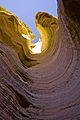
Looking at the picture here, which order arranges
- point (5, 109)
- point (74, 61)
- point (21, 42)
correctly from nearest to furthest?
point (5, 109)
point (74, 61)
point (21, 42)

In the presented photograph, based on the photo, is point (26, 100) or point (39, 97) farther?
point (39, 97)

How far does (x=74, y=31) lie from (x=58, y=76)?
1.60m

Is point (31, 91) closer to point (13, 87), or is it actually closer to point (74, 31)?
point (13, 87)

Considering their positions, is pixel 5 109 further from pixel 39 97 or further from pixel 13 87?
pixel 39 97

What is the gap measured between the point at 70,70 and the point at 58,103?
4.21ft

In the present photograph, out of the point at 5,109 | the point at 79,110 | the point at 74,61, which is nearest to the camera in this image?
the point at 5,109

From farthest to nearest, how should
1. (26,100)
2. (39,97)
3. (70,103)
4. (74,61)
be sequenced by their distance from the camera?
1. (74,61)
2. (39,97)
3. (26,100)
4. (70,103)

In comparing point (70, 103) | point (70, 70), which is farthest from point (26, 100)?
point (70, 70)

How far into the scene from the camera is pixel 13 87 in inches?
128

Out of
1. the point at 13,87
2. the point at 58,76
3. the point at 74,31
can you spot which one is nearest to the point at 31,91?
the point at 13,87

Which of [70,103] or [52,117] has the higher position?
[70,103]

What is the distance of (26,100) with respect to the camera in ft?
11.0

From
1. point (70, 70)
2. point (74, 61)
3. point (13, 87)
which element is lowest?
point (13, 87)

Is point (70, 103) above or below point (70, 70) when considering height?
below
